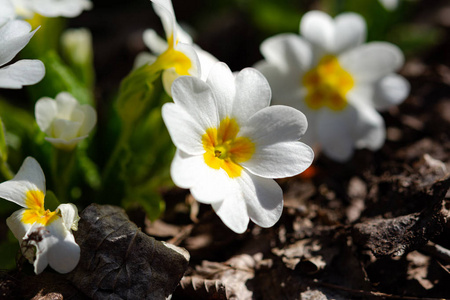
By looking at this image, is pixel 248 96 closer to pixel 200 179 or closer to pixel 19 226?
pixel 200 179

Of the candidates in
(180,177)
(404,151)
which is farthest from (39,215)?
(404,151)

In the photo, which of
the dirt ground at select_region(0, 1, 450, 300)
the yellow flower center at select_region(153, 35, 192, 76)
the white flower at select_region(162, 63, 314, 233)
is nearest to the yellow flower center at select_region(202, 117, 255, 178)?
the white flower at select_region(162, 63, 314, 233)

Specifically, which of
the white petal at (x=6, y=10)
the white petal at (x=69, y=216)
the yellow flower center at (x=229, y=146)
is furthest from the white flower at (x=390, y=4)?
the white petal at (x=69, y=216)

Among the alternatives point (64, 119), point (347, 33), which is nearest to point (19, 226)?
point (64, 119)

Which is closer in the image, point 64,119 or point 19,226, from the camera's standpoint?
point 19,226

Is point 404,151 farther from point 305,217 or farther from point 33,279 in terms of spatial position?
point 33,279

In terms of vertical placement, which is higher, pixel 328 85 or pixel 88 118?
pixel 88 118
